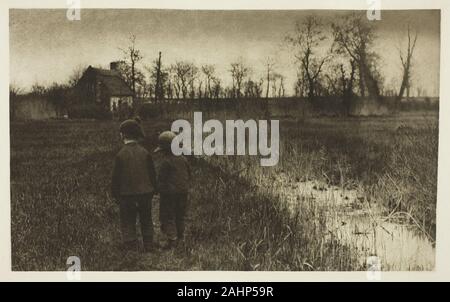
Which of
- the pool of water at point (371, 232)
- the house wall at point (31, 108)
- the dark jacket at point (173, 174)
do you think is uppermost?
the house wall at point (31, 108)

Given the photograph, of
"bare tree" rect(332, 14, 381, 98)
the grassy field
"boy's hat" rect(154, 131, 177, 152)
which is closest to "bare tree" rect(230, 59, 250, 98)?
the grassy field

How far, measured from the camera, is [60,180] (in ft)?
12.5

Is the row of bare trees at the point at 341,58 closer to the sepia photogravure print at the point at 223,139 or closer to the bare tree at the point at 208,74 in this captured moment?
the sepia photogravure print at the point at 223,139

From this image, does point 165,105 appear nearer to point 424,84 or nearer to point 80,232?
point 80,232

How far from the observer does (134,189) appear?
145 inches

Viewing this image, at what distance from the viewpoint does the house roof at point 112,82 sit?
12.4 ft

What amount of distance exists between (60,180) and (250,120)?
51.8 inches

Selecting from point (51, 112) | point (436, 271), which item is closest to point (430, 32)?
point (436, 271)

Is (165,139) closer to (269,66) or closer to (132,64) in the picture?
(132,64)

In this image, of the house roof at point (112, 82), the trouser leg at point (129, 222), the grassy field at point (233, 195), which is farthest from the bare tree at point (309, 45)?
the trouser leg at point (129, 222)

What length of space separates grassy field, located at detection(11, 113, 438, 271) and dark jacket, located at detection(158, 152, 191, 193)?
0.07 meters

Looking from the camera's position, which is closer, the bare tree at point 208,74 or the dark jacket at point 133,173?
the dark jacket at point 133,173

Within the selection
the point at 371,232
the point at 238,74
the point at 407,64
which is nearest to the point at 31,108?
the point at 238,74

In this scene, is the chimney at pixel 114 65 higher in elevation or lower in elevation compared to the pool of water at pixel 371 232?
higher
